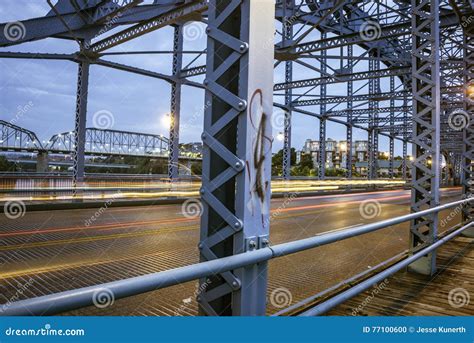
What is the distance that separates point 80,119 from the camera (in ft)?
58.5

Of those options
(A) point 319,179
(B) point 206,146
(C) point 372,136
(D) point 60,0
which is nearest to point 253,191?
(B) point 206,146

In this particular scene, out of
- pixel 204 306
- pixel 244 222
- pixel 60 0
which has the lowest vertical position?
pixel 204 306

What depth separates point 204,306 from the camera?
2.87 m

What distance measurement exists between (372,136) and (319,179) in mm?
14010

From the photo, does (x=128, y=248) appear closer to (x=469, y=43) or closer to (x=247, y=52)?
(x=247, y=52)

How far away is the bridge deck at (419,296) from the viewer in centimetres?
497
